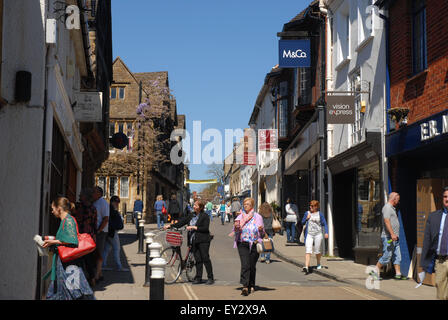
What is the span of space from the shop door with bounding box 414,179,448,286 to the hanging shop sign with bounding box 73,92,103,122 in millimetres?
9202

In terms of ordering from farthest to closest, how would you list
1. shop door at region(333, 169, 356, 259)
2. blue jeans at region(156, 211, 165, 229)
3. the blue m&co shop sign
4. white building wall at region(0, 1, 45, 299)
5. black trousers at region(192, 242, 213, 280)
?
blue jeans at region(156, 211, 165, 229)
the blue m&co shop sign
shop door at region(333, 169, 356, 259)
black trousers at region(192, 242, 213, 280)
white building wall at region(0, 1, 45, 299)

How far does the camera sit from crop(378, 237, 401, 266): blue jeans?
1242cm

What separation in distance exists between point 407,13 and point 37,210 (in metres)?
8.94

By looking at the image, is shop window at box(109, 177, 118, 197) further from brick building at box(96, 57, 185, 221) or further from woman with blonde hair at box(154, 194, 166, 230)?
woman with blonde hair at box(154, 194, 166, 230)

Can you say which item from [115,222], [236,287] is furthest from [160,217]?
[236,287]

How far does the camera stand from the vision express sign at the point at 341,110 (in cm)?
1552

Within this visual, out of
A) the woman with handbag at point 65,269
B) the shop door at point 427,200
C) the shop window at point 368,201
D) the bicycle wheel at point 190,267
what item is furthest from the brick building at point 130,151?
the woman with handbag at point 65,269

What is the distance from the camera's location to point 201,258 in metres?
12.0

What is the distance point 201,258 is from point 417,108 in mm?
5410

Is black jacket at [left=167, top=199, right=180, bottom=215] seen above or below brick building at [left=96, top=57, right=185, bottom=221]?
below

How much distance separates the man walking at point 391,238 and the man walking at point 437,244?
4830mm

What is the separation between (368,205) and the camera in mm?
16516

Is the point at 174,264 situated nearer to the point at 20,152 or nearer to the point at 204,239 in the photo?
the point at 204,239

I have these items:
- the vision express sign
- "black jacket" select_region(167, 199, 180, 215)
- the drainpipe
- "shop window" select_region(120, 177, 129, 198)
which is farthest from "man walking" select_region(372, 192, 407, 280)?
"shop window" select_region(120, 177, 129, 198)
